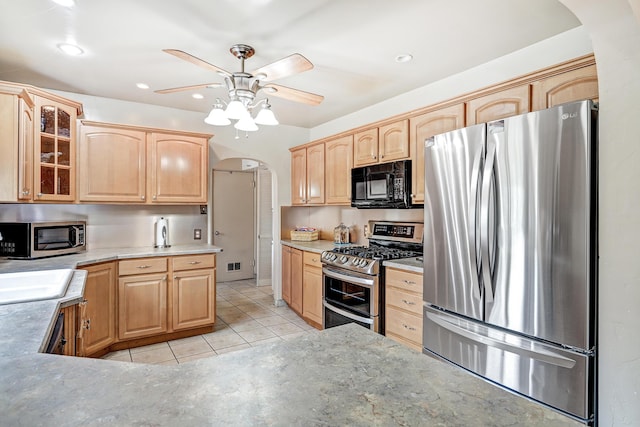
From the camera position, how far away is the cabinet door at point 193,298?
347 centimetres

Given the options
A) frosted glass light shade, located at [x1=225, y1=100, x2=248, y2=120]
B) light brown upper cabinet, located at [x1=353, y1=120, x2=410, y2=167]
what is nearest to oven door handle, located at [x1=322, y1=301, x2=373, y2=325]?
light brown upper cabinet, located at [x1=353, y1=120, x2=410, y2=167]

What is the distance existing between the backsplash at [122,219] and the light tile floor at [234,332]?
1067 millimetres

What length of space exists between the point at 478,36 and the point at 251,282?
5066 millimetres

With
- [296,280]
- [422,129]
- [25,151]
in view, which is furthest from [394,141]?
[25,151]

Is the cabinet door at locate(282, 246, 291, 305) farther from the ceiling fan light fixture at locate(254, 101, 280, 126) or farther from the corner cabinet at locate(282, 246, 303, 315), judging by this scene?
the ceiling fan light fixture at locate(254, 101, 280, 126)

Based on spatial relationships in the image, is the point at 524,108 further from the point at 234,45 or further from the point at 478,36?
Answer: the point at 234,45

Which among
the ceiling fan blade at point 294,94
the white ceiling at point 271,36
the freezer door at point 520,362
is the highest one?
the white ceiling at point 271,36

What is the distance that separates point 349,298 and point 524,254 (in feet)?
5.75

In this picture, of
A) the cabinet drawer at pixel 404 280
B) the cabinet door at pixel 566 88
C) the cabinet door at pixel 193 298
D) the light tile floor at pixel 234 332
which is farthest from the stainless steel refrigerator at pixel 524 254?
the cabinet door at pixel 193 298

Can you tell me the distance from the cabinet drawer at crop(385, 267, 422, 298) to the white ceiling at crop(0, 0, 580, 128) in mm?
1648

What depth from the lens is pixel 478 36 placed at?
2293 mm

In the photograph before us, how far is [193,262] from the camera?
139 inches

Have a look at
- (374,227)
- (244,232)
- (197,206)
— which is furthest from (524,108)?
(244,232)

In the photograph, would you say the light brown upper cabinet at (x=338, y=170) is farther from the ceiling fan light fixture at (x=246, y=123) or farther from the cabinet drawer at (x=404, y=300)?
the ceiling fan light fixture at (x=246, y=123)
